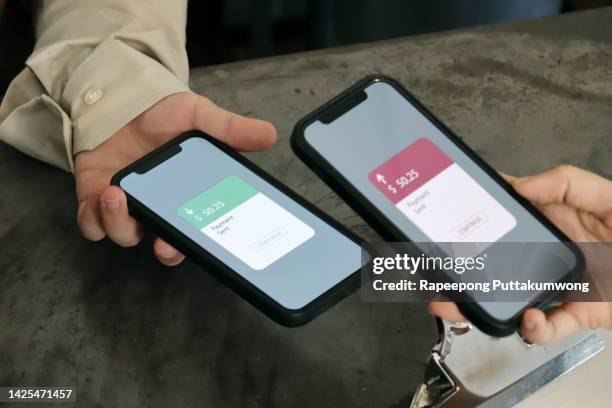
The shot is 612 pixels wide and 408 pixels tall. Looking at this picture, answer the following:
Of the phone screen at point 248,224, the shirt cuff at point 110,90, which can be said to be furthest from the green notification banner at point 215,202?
the shirt cuff at point 110,90

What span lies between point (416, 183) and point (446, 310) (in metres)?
0.09

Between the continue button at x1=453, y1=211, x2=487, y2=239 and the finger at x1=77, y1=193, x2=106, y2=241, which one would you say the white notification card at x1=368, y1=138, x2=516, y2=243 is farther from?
the finger at x1=77, y1=193, x2=106, y2=241

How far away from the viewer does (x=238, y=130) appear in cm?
62

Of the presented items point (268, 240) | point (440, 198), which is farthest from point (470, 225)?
point (268, 240)

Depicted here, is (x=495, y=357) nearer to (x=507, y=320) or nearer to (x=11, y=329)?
(x=507, y=320)

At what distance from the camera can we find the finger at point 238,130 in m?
0.62

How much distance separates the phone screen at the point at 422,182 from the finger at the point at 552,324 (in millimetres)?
25

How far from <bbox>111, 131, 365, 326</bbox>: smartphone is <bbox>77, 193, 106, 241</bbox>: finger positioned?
0.16 ft

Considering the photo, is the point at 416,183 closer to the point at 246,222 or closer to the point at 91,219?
the point at 246,222

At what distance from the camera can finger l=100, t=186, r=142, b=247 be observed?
553mm

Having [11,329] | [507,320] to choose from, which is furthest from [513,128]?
[11,329]

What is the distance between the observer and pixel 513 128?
71 cm

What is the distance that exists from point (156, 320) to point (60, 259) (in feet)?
0.33

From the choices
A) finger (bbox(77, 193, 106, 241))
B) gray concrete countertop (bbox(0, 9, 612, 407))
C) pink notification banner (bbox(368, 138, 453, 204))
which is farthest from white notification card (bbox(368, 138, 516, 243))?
finger (bbox(77, 193, 106, 241))
